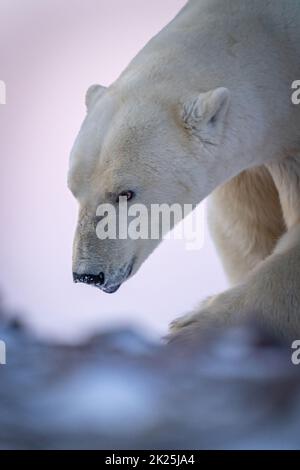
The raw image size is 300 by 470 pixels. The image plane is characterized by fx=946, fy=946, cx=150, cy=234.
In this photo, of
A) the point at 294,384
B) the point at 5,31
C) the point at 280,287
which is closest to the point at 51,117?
the point at 5,31

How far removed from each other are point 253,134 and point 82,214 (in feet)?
1.39

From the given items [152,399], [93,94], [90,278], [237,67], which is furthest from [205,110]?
[152,399]

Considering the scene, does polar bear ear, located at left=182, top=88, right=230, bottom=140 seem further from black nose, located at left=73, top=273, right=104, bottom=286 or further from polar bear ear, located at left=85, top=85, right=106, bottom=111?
black nose, located at left=73, top=273, right=104, bottom=286

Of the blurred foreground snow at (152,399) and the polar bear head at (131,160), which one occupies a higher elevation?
the polar bear head at (131,160)

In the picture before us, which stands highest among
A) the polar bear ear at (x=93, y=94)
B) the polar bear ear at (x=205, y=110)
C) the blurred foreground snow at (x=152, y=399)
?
the polar bear ear at (x=93, y=94)

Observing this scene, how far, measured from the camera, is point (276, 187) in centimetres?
230

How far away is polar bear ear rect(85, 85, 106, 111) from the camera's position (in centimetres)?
196

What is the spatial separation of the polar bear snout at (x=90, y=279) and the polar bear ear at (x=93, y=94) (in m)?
0.39

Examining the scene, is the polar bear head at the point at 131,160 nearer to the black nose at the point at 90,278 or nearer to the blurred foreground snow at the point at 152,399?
the black nose at the point at 90,278

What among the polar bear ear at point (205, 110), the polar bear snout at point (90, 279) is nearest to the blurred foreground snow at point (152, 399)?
the polar bear snout at point (90, 279)

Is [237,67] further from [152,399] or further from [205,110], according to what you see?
[152,399]

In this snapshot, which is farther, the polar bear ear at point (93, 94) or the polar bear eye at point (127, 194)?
the polar bear ear at point (93, 94)

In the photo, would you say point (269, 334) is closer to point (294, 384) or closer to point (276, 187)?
point (294, 384)

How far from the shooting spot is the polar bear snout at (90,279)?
1753 millimetres
